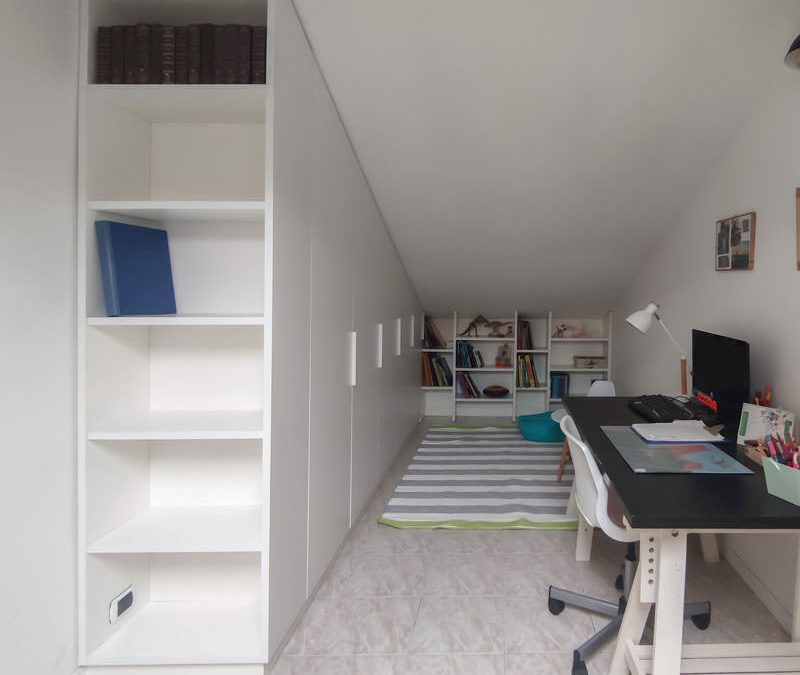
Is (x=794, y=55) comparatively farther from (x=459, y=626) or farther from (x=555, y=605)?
(x=459, y=626)

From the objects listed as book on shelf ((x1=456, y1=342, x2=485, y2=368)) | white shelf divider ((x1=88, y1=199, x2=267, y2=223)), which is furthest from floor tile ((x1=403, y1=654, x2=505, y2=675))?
book on shelf ((x1=456, y1=342, x2=485, y2=368))

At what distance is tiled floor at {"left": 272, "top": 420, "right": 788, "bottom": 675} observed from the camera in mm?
1957

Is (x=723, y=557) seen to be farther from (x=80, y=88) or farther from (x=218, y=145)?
(x=80, y=88)

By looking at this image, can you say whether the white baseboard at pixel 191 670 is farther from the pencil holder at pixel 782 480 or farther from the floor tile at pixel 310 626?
the pencil holder at pixel 782 480

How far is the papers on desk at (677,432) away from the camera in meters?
2.11

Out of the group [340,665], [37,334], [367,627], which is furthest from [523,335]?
[37,334]

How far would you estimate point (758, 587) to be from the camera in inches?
93.7

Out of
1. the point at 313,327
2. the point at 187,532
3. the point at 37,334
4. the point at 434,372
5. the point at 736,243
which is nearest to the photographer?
the point at 37,334

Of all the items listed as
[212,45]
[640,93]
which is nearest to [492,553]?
[640,93]

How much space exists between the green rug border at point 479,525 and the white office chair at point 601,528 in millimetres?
797

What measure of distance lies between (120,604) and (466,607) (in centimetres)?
129

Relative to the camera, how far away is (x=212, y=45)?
6.10ft

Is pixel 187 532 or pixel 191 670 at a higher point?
pixel 187 532

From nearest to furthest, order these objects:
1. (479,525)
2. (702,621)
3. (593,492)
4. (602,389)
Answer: (593,492), (702,621), (479,525), (602,389)
